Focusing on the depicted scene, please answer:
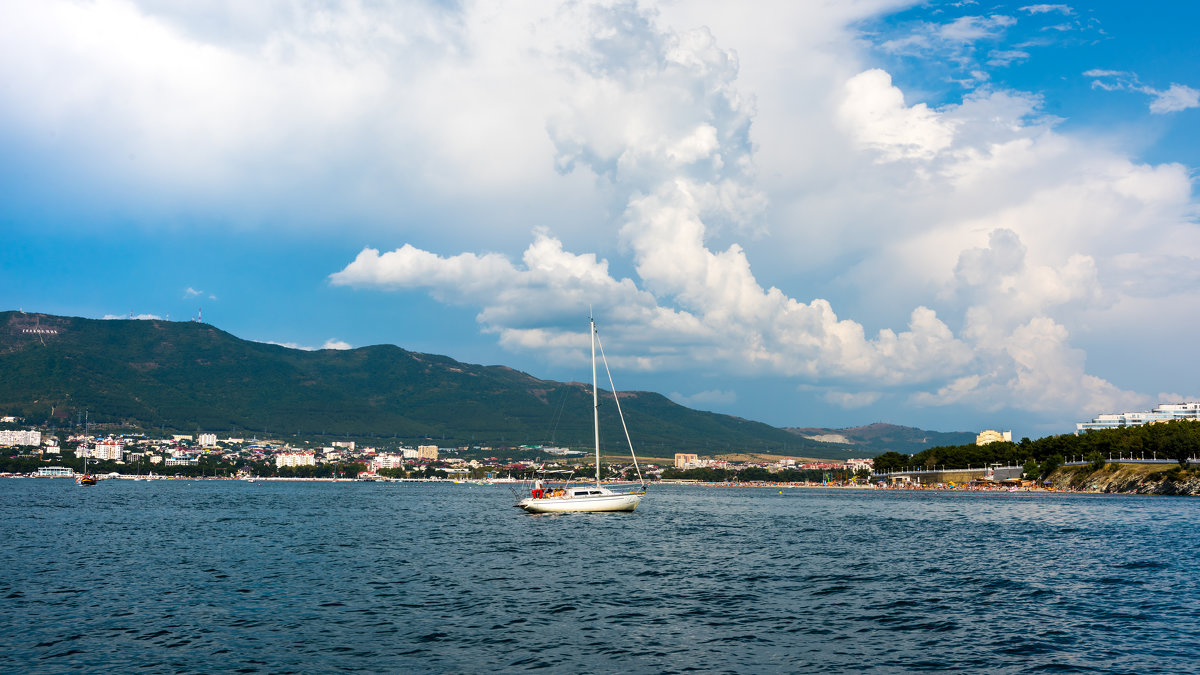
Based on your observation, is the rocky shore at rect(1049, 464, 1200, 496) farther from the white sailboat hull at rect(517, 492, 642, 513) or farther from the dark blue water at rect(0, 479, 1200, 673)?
the white sailboat hull at rect(517, 492, 642, 513)

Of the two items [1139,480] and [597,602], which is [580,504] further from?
[1139,480]

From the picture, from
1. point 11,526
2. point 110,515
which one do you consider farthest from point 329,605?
point 110,515

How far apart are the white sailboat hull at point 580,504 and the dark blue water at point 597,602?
19.9m

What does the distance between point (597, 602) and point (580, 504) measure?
5674 centimetres

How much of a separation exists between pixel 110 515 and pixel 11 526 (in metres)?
21.3

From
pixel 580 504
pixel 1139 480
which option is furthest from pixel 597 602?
pixel 1139 480

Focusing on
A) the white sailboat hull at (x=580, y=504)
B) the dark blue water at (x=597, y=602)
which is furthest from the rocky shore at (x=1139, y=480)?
the white sailboat hull at (x=580, y=504)

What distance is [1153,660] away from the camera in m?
25.5

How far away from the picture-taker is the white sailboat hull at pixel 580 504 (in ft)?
302

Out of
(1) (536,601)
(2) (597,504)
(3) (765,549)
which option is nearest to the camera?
(1) (536,601)

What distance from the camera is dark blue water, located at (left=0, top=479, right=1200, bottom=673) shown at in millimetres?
25484

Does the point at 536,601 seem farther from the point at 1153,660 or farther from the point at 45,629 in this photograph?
the point at 1153,660

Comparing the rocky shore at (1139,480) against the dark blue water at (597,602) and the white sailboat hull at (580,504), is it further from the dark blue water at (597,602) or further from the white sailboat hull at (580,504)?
the white sailboat hull at (580,504)

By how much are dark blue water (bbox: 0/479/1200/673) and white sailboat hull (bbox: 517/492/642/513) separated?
19.9 metres
